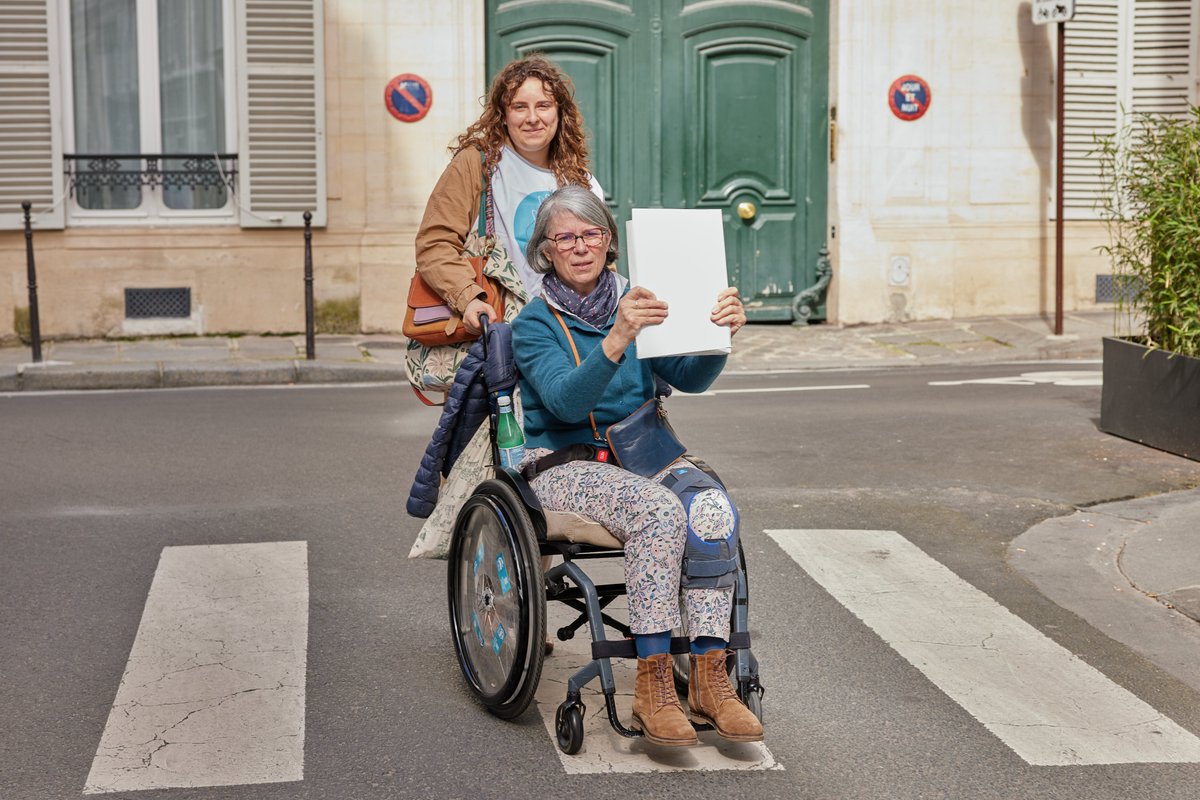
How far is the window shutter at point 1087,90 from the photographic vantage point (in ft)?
52.8

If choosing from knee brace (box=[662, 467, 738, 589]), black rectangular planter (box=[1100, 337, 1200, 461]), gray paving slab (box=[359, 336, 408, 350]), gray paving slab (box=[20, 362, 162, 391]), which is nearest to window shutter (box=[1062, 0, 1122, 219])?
gray paving slab (box=[359, 336, 408, 350])

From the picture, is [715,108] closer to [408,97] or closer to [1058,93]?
[408,97]

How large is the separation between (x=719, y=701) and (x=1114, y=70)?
1340 centimetres

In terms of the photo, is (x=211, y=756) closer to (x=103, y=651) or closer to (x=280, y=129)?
(x=103, y=651)

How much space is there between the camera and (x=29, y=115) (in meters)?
14.3

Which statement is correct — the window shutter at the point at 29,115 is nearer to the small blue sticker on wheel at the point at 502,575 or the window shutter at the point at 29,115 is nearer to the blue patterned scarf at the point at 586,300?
the blue patterned scarf at the point at 586,300

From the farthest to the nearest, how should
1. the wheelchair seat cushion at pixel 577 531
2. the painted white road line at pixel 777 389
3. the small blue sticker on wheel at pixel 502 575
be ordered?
the painted white road line at pixel 777 389
the small blue sticker on wheel at pixel 502 575
the wheelchair seat cushion at pixel 577 531

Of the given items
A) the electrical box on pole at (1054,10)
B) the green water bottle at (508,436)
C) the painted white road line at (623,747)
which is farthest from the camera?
the electrical box on pole at (1054,10)

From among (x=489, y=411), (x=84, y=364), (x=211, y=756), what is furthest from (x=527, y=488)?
(x=84, y=364)

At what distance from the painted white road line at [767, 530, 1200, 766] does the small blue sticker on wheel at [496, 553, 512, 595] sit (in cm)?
146

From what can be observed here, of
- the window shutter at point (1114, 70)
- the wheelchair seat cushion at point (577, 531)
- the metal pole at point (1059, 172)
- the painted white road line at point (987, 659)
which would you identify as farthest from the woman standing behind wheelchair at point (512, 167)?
the window shutter at point (1114, 70)

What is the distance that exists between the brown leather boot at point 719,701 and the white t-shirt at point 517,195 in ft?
5.35

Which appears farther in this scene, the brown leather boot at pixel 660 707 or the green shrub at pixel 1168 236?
the green shrub at pixel 1168 236

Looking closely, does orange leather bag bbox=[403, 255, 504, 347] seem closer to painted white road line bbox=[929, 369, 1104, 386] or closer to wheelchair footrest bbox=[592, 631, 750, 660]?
wheelchair footrest bbox=[592, 631, 750, 660]
